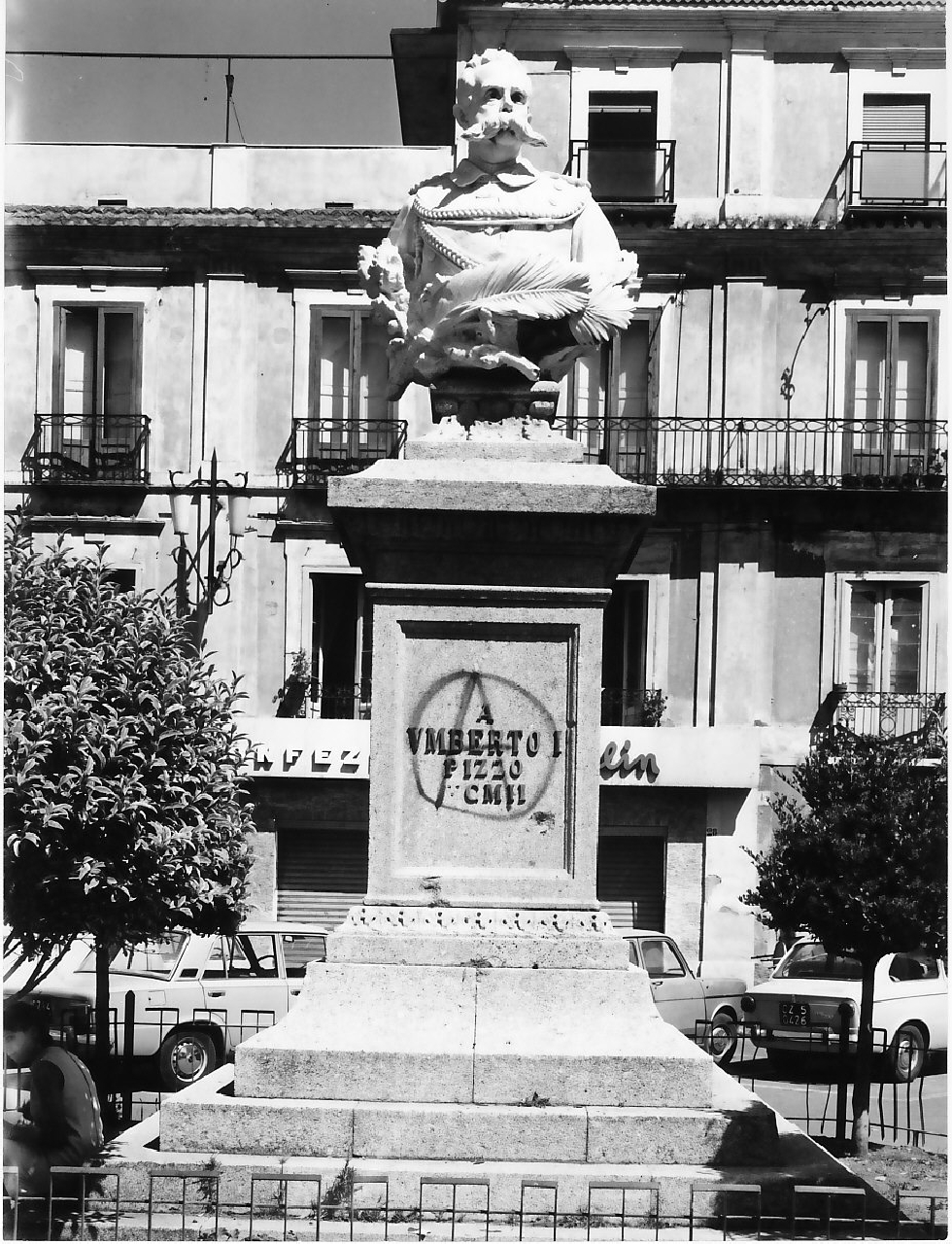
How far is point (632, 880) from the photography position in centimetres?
3011

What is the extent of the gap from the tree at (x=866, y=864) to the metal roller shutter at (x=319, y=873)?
10603 mm

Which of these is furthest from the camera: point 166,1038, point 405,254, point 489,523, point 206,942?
point 206,942

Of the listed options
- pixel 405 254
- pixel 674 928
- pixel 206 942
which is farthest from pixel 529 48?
pixel 405 254

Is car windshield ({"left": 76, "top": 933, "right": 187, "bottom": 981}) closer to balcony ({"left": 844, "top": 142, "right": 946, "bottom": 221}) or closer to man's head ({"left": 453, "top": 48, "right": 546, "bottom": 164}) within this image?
man's head ({"left": 453, "top": 48, "right": 546, "bottom": 164})

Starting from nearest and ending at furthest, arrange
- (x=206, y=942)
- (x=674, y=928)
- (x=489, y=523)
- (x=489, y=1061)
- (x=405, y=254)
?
(x=489, y=1061) → (x=489, y=523) → (x=405, y=254) → (x=206, y=942) → (x=674, y=928)

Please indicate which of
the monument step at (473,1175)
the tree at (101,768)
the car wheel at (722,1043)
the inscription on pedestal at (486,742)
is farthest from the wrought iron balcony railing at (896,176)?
the monument step at (473,1175)

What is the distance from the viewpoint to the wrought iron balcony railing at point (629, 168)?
30.4m

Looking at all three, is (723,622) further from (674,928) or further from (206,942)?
(206,942)

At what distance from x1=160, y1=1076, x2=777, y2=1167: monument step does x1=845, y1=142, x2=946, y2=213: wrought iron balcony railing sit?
23.1 meters

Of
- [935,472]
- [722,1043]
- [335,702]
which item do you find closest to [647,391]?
[935,472]

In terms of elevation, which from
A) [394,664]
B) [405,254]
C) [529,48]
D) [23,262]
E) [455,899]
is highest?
[529,48]

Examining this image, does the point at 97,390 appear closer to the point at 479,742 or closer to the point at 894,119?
the point at 894,119

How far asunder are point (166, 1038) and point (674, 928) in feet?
39.1

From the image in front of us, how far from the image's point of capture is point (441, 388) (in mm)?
10398
